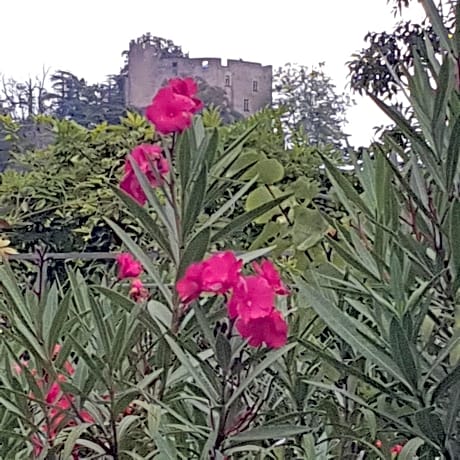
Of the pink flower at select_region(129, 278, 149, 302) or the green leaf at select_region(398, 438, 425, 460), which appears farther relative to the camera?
the pink flower at select_region(129, 278, 149, 302)

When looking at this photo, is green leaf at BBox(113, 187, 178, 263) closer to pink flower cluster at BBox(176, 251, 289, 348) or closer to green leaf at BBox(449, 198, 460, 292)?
pink flower cluster at BBox(176, 251, 289, 348)

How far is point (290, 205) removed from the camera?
7.45ft

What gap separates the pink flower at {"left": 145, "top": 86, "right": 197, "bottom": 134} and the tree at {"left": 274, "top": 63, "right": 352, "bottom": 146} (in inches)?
104

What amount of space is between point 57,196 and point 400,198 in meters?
3.23

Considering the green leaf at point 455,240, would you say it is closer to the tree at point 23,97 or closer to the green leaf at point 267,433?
the green leaf at point 267,433

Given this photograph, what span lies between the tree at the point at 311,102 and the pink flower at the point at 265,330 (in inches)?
110

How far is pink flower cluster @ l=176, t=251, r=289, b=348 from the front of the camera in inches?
34.9

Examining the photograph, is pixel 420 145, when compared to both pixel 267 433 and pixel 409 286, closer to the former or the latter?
pixel 409 286

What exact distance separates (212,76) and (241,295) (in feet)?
11.4

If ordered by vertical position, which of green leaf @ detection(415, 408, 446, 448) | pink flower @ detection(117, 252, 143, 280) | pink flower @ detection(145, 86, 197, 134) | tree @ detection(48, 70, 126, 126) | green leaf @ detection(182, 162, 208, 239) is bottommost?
green leaf @ detection(415, 408, 446, 448)

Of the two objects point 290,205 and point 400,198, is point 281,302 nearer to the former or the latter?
Answer: point 400,198

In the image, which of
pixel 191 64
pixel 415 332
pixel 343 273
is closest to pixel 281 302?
pixel 343 273

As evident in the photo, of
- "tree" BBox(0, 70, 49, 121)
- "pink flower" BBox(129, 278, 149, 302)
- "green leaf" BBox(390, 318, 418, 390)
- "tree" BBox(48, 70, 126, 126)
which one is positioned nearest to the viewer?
"green leaf" BBox(390, 318, 418, 390)

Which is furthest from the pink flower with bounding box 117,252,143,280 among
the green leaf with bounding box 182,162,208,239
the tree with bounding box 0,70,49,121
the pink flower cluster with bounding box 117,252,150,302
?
the tree with bounding box 0,70,49,121
